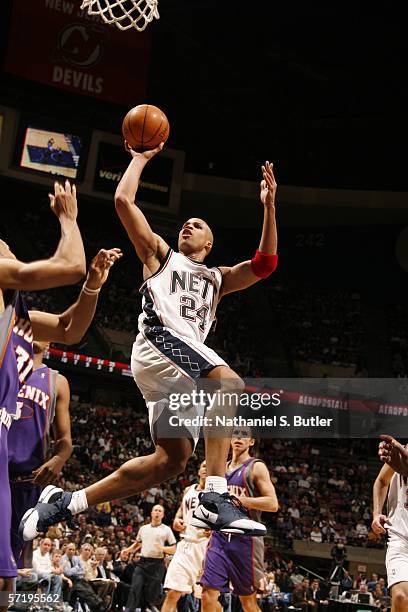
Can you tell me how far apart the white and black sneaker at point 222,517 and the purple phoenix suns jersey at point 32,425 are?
1313 mm

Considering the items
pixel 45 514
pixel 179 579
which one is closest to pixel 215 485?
pixel 45 514

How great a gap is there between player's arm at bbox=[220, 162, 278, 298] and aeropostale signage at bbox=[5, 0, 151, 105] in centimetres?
1729

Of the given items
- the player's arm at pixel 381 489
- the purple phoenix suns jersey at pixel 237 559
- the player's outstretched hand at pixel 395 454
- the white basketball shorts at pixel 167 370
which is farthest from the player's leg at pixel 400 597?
the white basketball shorts at pixel 167 370

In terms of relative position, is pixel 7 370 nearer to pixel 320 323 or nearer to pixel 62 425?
pixel 62 425

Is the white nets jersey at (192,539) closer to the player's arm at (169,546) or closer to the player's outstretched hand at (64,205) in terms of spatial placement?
the player's arm at (169,546)

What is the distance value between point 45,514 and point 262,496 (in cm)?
323

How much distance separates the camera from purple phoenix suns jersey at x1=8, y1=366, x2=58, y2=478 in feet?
17.9

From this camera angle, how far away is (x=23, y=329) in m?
4.25

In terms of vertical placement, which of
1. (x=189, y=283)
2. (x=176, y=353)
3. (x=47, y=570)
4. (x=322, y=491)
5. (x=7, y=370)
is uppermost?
(x=189, y=283)

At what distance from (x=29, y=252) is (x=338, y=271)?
10.4 metres

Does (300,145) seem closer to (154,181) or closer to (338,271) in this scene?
(338,271)

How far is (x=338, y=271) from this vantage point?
27.2 meters

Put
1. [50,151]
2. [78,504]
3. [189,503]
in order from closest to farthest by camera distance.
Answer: [78,504] < [189,503] < [50,151]

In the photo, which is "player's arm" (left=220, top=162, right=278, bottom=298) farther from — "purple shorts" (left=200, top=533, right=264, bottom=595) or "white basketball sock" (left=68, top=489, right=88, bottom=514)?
"purple shorts" (left=200, top=533, right=264, bottom=595)
